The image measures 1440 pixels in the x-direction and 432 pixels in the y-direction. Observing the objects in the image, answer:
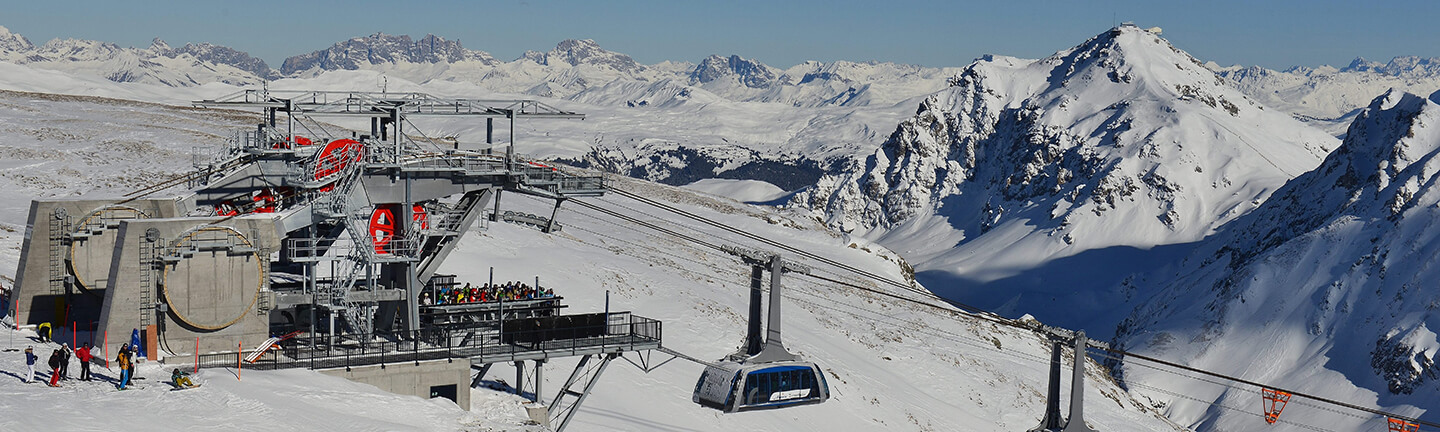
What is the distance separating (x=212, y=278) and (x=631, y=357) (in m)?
28.7

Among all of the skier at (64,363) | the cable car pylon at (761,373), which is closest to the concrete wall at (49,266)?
the skier at (64,363)

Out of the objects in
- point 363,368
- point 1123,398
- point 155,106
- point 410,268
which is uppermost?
point 155,106

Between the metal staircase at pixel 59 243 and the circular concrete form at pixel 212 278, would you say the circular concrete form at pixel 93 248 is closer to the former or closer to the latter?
the metal staircase at pixel 59 243

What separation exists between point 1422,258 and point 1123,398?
87.9 meters

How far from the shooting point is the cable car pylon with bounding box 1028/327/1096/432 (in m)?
54.7

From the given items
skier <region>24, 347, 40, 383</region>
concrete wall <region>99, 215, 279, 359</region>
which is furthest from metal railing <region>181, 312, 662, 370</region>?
skier <region>24, 347, 40, 383</region>

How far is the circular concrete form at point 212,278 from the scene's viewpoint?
1847 inches

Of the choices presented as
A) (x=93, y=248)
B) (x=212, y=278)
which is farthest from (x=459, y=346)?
(x=93, y=248)

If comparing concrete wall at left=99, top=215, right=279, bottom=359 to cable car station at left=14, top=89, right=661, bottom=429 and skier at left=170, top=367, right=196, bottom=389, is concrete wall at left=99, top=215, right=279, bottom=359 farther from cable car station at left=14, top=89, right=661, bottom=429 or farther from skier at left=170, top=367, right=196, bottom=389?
skier at left=170, top=367, right=196, bottom=389

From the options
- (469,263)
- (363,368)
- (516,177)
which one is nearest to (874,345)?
(469,263)

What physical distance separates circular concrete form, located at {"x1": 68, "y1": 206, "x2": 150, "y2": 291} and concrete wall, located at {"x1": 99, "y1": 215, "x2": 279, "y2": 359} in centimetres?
746

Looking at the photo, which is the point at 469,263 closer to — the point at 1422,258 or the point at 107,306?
the point at 107,306

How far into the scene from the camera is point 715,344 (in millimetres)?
79562

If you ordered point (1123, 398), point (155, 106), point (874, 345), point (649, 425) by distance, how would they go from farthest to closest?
point (155, 106) → point (1123, 398) → point (874, 345) → point (649, 425)
